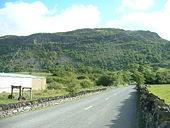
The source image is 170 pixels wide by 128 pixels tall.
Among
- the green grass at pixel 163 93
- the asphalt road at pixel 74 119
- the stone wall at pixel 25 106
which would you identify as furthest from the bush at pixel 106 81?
the asphalt road at pixel 74 119

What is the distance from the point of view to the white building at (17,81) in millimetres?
48562

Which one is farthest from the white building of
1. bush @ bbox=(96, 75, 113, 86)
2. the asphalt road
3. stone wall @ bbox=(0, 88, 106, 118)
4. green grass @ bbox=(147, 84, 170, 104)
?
bush @ bbox=(96, 75, 113, 86)

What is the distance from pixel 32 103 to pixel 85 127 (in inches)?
357

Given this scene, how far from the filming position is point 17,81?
177ft

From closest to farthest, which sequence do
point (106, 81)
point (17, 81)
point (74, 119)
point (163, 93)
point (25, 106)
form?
point (74, 119) → point (25, 106) → point (163, 93) → point (17, 81) → point (106, 81)

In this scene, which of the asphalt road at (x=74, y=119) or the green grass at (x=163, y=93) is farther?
the green grass at (x=163, y=93)

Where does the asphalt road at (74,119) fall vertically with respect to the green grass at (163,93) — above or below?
above

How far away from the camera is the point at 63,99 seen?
2714 centimetres

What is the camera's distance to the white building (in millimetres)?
48562

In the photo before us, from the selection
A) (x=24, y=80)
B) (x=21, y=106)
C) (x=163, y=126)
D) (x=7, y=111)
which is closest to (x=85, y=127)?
(x=163, y=126)

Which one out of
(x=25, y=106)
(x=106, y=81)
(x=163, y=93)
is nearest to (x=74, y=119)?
(x=25, y=106)

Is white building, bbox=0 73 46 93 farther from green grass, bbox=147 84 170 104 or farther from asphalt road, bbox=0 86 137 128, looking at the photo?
asphalt road, bbox=0 86 137 128

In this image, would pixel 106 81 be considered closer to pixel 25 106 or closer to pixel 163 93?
pixel 163 93

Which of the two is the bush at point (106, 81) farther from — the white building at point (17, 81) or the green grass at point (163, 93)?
the green grass at point (163, 93)
